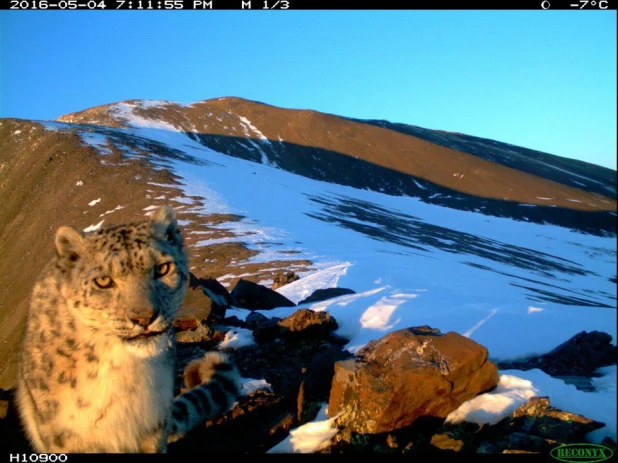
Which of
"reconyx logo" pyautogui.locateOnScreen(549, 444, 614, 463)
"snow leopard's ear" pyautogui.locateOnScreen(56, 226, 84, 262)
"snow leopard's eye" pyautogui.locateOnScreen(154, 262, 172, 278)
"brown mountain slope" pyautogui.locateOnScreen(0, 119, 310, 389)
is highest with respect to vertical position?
"snow leopard's ear" pyautogui.locateOnScreen(56, 226, 84, 262)

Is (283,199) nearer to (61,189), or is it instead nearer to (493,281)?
(61,189)

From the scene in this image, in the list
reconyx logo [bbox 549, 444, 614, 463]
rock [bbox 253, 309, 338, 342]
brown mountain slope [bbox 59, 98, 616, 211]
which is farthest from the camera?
brown mountain slope [bbox 59, 98, 616, 211]

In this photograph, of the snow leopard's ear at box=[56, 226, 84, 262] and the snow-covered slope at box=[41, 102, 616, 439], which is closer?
the snow leopard's ear at box=[56, 226, 84, 262]

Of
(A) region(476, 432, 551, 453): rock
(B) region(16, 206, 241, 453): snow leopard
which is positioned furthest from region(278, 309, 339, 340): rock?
(A) region(476, 432, 551, 453): rock

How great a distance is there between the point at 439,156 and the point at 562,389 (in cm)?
12290

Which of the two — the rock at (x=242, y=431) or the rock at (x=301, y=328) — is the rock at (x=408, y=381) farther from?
the rock at (x=301, y=328)

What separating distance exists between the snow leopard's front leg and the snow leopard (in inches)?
22.3

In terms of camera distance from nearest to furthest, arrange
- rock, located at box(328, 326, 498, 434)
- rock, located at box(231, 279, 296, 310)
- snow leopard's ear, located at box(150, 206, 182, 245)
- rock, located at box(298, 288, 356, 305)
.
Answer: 1. snow leopard's ear, located at box(150, 206, 182, 245)
2. rock, located at box(328, 326, 498, 434)
3. rock, located at box(298, 288, 356, 305)
4. rock, located at box(231, 279, 296, 310)

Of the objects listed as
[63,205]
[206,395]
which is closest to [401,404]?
[206,395]

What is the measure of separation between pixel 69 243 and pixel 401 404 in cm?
341

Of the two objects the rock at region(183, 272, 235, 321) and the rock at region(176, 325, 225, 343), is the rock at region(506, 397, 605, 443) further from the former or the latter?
the rock at region(183, 272, 235, 321)

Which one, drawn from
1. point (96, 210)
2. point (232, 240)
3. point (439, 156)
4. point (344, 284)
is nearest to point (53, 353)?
point (344, 284)

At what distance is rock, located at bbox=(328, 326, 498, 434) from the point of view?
502 centimetres

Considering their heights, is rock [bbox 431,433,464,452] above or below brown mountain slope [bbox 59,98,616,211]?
below
